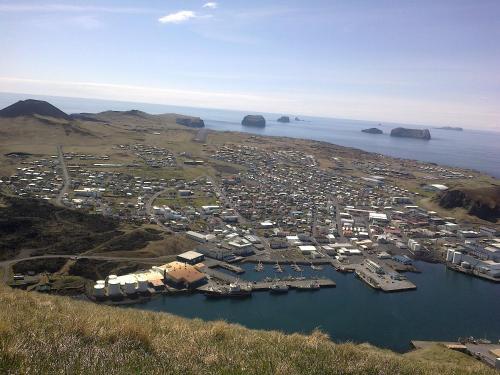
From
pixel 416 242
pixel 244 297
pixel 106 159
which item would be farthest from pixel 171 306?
pixel 106 159

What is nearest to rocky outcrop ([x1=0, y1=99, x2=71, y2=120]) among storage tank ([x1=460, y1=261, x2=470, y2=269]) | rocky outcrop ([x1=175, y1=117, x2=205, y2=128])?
rocky outcrop ([x1=175, y1=117, x2=205, y2=128])

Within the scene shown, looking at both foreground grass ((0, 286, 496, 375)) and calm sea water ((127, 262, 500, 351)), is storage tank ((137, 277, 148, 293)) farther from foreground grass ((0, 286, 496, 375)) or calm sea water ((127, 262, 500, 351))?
Answer: foreground grass ((0, 286, 496, 375))

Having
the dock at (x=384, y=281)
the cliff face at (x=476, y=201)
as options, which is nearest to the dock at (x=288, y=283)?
the dock at (x=384, y=281)

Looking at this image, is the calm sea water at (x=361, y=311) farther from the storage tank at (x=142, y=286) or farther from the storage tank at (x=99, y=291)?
the storage tank at (x=99, y=291)

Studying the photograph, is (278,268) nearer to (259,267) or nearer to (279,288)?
(259,267)

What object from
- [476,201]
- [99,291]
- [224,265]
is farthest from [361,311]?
[476,201]
